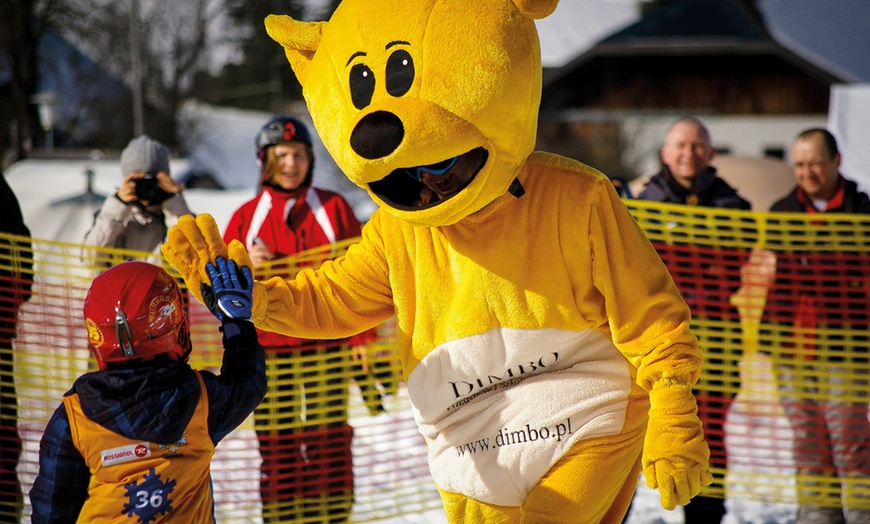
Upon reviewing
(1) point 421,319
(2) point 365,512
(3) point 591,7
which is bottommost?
(2) point 365,512

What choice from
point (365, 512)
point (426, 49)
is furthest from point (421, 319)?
point (365, 512)

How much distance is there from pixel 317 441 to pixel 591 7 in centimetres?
3578

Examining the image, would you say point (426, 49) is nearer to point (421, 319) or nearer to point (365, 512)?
point (421, 319)

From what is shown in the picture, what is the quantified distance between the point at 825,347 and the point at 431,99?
3175mm

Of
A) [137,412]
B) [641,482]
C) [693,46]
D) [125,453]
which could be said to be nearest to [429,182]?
[137,412]

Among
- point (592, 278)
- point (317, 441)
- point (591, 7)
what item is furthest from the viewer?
point (591, 7)

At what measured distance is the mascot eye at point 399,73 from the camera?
2.62 metres

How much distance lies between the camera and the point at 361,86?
267 centimetres

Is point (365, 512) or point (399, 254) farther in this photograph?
point (365, 512)

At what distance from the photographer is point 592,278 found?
2818 mm

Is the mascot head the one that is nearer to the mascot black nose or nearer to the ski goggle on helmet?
the mascot black nose

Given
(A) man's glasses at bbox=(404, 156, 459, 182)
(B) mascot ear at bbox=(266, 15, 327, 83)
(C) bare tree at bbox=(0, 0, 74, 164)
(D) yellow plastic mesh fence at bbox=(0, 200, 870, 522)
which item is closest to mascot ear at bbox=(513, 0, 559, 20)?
(A) man's glasses at bbox=(404, 156, 459, 182)

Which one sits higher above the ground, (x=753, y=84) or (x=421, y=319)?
(x=753, y=84)

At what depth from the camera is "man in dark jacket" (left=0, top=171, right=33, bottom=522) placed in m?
4.63
